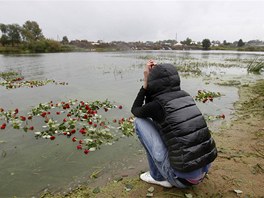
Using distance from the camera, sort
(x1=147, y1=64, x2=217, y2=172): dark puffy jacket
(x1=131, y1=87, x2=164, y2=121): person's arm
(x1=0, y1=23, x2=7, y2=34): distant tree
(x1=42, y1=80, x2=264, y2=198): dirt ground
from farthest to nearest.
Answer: (x1=0, y1=23, x2=7, y2=34): distant tree
(x1=42, y1=80, x2=264, y2=198): dirt ground
(x1=131, y1=87, x2=164, y2=121): person's arm
(x1=147, y1=64, x2=217, y2=172): dark puffy jacket

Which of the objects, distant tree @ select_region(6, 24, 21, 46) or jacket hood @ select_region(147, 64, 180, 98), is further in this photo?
distant tree @ select_region(6, 24, 21, 46)

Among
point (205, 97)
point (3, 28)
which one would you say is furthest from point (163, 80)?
point (3, 28)

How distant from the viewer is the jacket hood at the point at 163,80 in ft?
9.23

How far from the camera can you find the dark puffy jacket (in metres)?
2.65

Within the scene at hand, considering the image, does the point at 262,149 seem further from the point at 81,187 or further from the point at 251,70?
the point at 251,70

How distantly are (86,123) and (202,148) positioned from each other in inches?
168

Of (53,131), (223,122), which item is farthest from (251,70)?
(53,131)

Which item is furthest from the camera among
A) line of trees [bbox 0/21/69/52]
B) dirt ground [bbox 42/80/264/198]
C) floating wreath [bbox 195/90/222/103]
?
line of trees [bbox 0/21/69/52]

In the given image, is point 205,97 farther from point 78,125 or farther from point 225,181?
point 225,181

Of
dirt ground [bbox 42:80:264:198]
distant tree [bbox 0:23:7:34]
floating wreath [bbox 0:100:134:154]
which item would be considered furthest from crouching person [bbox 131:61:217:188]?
distant tree [bbox 0:23:7:34]

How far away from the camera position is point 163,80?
281 centimetres

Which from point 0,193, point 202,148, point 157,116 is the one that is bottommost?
point 0,193

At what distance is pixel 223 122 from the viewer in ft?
21.5

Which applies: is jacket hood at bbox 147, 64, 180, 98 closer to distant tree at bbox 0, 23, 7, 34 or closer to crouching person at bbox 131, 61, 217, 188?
crouching person at bbox 131, 61, 217, 188
